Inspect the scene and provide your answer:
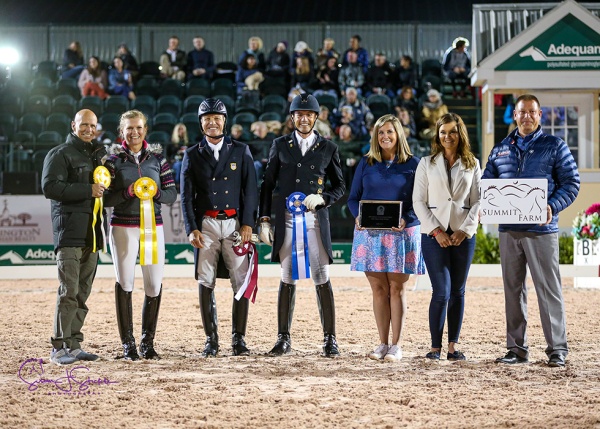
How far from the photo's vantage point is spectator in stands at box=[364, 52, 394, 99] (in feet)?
57.4

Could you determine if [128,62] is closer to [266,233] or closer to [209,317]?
[266,233]

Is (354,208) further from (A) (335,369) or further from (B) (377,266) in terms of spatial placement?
(A) (335,369)

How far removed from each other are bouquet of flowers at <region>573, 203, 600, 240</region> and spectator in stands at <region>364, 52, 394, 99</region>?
654cm

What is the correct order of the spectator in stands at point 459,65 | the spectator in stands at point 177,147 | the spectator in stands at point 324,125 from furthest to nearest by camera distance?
1. the spectator in stands at point 459,65
2. the spectator in stands at point 324,125
3. the spectator in stands at point 177,147

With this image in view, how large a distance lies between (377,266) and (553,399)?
1.78m

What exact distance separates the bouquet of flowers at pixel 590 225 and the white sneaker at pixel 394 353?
6.14 m

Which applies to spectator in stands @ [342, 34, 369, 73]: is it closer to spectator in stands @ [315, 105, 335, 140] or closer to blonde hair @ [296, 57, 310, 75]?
blonde hair @ [296, 57, 310, 75]

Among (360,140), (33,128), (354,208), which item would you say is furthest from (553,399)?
(33,128)

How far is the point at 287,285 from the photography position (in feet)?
22.1

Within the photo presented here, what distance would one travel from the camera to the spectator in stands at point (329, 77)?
57.7ft

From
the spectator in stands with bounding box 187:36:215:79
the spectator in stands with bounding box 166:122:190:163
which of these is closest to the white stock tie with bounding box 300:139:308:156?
the spectator in stands with bounding box 166:122:190:163

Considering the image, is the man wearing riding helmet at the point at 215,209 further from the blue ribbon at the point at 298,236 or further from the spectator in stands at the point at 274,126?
the spectator in stands at the point at 274,126

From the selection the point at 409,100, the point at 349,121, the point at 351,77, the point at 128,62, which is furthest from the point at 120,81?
the point at 409,100

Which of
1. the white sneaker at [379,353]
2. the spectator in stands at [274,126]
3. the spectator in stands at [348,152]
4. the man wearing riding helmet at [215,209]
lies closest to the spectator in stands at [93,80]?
the spectator in stands at [274,126]
